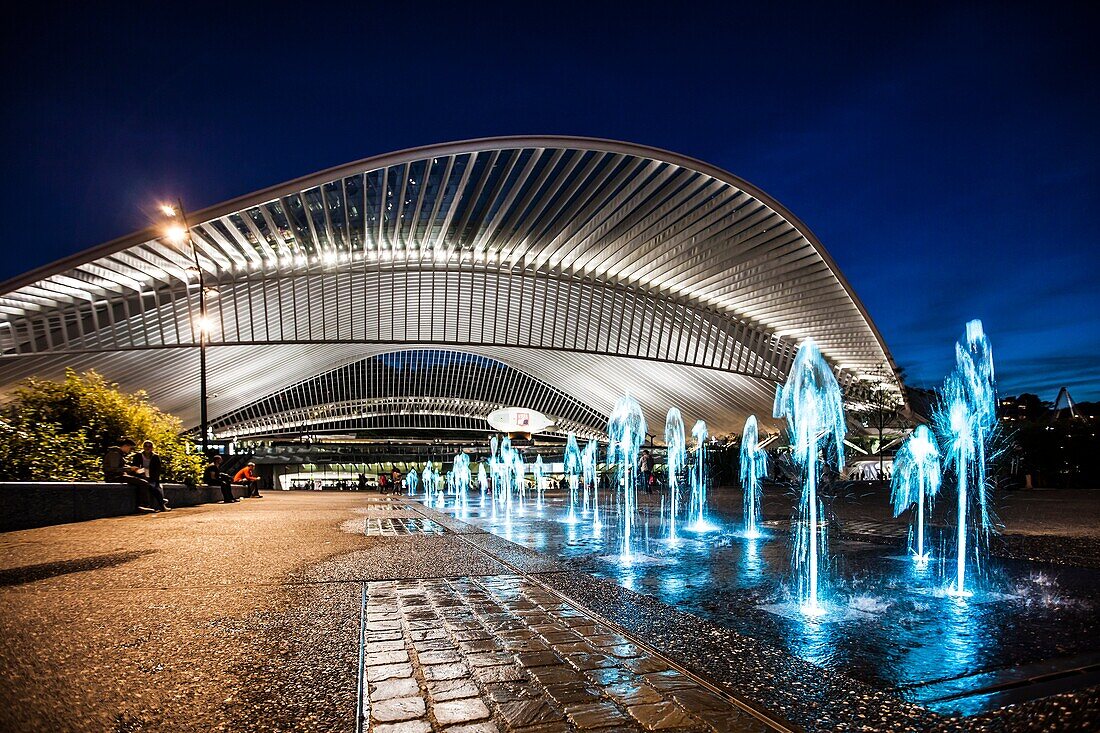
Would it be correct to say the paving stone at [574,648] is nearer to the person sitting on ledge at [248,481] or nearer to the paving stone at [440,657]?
the paving stone at [440,657]

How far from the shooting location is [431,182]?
2666 centimetres

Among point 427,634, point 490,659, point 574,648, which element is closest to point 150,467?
point 427,634

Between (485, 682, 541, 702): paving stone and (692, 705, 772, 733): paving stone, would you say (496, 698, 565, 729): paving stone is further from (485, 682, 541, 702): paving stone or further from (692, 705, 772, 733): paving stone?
(692, 705, 772, 733): paving stone

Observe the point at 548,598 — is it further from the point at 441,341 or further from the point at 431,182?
the point at 441,341

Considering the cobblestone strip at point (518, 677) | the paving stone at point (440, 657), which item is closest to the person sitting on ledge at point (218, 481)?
the cobblestone strip at point (518, 677)

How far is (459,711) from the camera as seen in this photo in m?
2.81

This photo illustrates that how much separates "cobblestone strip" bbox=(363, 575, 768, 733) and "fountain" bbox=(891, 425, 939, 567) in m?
6.11

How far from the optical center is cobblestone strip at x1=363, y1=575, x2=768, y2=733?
272 cm

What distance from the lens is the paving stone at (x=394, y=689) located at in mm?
2992

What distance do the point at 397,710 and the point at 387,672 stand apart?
555mm

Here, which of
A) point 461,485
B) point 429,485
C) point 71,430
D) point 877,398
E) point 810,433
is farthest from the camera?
point 877,398

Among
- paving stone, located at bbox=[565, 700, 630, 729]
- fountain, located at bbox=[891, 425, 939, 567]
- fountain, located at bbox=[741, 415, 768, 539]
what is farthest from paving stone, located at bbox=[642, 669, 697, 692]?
fountain, located at bbox=[741, 415, 768, 539]

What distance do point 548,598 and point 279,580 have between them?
2.56 m

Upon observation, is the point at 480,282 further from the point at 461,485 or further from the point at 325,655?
the point at 325,655
